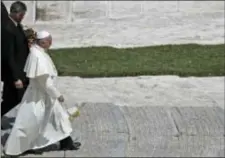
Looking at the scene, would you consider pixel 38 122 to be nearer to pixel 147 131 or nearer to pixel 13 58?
pixel 13 58

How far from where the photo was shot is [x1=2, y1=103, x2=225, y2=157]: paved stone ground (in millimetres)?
7258

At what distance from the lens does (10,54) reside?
24.6 feet

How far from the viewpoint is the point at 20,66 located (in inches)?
299

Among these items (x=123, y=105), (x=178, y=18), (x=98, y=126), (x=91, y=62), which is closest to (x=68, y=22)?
(x=178, y=18)

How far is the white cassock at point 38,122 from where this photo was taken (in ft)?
23.1

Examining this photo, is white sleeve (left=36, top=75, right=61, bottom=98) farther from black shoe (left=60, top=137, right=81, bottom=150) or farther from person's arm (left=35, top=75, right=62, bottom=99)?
black shoe (left=60, top=137, right=81, bottom=150)

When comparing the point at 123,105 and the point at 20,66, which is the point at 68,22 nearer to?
the point at 123,105

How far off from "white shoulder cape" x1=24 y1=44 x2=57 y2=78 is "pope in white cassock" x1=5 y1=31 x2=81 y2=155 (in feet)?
0.07

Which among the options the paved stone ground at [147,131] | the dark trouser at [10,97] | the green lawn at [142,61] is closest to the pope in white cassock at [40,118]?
the paved stone ground at [147,131]

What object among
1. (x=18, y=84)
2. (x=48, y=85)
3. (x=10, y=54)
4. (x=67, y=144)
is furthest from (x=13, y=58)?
(x=67, y=144)

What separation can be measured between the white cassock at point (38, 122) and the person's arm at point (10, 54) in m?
0.40

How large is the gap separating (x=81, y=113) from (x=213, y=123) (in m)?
1.80

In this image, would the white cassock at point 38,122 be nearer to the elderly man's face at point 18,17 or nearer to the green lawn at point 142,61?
the elderly man's face at point 18,17

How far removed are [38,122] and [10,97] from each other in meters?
0.94
